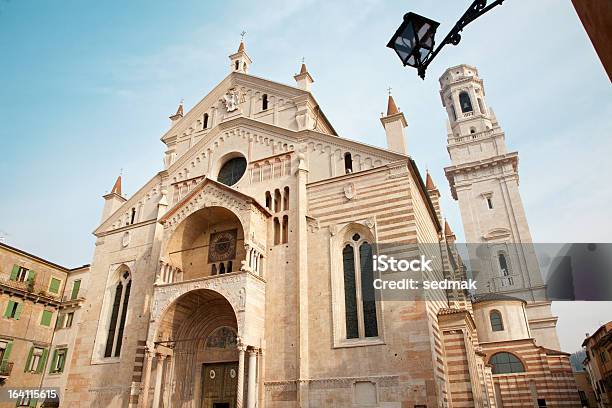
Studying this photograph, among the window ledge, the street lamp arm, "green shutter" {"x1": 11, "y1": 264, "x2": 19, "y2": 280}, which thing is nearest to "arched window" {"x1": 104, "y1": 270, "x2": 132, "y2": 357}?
"green shutter" {"x1": 11, "y1": 264, "x2": 19, "y2": 280}

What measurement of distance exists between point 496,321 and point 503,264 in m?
7.10

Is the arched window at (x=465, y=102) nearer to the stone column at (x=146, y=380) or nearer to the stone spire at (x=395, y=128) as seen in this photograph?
the stone spire at (x=395, y=128)

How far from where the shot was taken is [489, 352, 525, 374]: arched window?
96.3 feet

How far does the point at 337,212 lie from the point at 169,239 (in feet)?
25.5

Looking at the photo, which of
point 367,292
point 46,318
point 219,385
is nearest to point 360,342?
point 367,292

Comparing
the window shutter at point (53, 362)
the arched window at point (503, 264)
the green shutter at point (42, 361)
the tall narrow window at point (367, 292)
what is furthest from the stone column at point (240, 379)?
the arched window at point (503, 264)

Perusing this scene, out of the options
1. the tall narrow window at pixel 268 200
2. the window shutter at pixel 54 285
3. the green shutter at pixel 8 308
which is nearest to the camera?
the tall narrow window at pixel 268 200

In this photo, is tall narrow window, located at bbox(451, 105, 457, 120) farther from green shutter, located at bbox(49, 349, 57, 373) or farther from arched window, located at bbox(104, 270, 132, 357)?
green shutter, located at bbox(49, 349, 57, 373)

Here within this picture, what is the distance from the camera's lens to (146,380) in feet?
54.5

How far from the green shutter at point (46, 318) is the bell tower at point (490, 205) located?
106 ft

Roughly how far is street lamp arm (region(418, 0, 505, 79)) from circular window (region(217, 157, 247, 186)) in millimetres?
16785

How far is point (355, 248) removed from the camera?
54.8ft

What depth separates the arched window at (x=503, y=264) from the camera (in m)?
35.7

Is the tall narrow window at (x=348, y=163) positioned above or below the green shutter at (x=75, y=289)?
above
